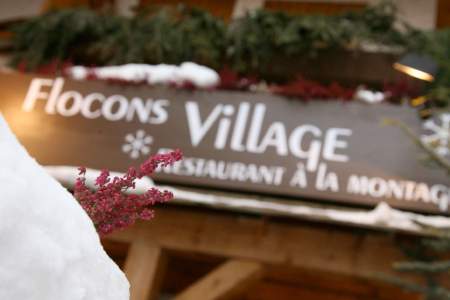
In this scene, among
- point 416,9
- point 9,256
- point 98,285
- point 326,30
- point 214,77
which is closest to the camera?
point 9,256

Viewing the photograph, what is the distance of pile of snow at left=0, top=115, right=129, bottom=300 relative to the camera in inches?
34.3

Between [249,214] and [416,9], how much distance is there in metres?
3.27

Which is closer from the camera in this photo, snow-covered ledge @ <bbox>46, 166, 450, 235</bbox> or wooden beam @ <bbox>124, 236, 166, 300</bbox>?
snow-covered ledge @ <bbox>46, 166, 450, 235</bbox>

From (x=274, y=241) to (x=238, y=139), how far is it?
0.65 metres

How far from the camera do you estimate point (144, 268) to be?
387 centimetres

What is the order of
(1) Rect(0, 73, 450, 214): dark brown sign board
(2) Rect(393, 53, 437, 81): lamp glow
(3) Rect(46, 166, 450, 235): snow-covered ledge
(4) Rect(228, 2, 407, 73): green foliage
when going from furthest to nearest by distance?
1. (4) Rect(228, 2, 407, 73): green foliage
2. (2) Rect(393, 53, 437, 81): lamp glow
3. (1) Rect(0, 73, 450, 214): dark brown sign board
4. (3) Rect(46, 166, 450, 235): snow-covered ledge

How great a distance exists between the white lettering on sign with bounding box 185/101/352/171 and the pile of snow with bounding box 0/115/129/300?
9.29 feet

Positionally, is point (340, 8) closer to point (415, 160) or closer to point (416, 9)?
point (416, 9)

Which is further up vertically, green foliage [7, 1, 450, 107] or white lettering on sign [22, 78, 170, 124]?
green foliage [7, 1, 450, 107]

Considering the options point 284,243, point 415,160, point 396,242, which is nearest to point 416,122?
point 415,160

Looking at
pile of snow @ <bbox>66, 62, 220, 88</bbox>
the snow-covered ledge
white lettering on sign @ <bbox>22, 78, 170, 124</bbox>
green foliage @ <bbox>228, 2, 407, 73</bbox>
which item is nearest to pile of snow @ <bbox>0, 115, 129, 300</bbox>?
the snow-covered ledge

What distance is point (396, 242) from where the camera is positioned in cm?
367

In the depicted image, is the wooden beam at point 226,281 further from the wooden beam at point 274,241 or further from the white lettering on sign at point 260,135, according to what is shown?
the white lettering on sign at point 260,135

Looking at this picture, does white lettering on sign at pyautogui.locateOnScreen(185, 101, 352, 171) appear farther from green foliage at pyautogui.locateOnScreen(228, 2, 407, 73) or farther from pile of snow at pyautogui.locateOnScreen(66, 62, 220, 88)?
green foliage at pyautogui.locateOnScreen(228, 2, 407, 73)
